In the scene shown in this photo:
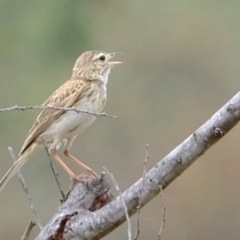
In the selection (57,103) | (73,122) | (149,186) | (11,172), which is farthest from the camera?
(57,103)

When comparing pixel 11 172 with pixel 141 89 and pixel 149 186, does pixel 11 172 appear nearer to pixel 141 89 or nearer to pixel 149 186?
pixel 149 186

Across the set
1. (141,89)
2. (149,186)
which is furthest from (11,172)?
(141,89)

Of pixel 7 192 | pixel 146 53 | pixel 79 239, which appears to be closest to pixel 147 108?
pixel 146 53

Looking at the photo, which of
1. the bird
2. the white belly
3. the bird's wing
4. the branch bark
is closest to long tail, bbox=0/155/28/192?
the bird

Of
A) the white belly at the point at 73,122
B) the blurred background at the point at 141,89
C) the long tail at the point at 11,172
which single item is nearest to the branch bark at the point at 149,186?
the long tail at the point at 11,172

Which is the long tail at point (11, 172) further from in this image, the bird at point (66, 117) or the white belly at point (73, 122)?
the white belly at point (73, 122)

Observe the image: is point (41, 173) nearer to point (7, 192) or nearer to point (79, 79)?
point (7, 192)
